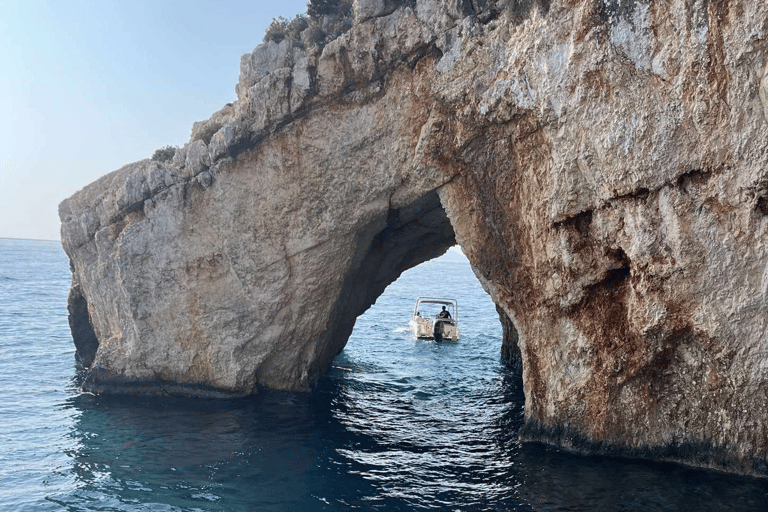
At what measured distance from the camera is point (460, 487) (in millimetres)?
14422

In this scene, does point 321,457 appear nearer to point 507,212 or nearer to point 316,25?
point 507,212

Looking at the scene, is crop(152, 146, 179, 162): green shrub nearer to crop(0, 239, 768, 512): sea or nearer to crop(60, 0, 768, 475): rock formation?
crop(60, 0, 768, 475): rock formation

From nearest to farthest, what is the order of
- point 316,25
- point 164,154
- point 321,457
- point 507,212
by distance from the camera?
1. point 321,457
2. point 507,212
3. point 316,25
4. point 164,154

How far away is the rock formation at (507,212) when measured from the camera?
13039mm

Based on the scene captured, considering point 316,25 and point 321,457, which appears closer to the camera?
point 321,457

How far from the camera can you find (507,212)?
54.3 feet

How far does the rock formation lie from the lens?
42.8ft

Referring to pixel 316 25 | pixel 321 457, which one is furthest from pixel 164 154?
pixel 321 457

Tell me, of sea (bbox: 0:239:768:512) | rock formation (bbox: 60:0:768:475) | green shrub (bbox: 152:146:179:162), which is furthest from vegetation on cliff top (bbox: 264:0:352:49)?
sea (bbox: 0:239:768:512)

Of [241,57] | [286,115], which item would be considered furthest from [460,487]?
[241,57]

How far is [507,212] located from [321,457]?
825 centimetres

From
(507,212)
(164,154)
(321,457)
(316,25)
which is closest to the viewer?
(321,457)

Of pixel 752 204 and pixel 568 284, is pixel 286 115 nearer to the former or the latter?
pixel 568 284

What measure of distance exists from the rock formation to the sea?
1.20 m
